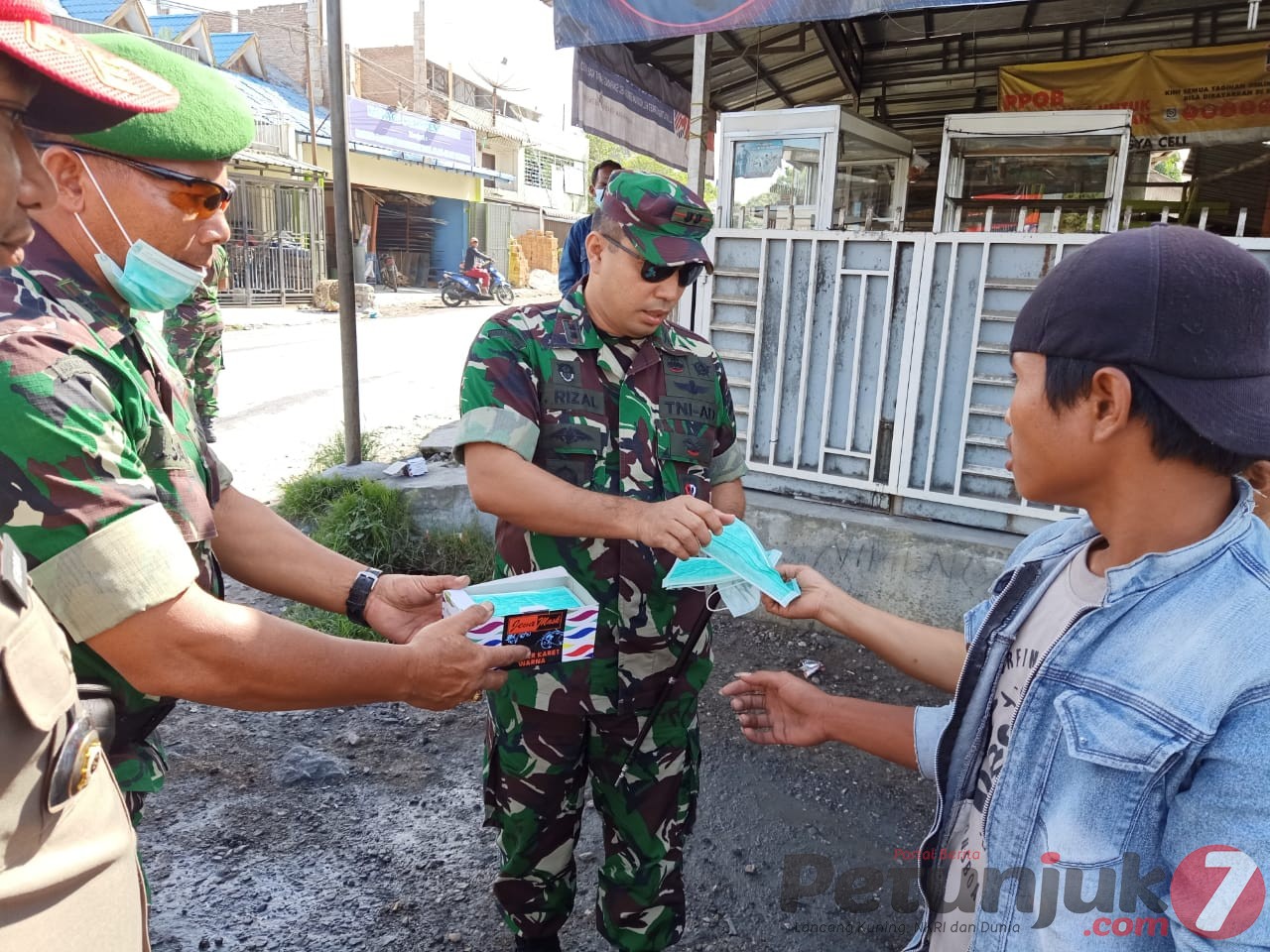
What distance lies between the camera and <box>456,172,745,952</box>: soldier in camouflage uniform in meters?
2.02

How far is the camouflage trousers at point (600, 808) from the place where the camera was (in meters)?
2.12

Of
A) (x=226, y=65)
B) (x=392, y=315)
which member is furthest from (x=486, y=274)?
(x=226, y=65)

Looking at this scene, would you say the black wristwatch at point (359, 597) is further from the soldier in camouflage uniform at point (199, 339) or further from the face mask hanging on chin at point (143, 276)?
the soldier in camouflage uniform at point (199, 339)

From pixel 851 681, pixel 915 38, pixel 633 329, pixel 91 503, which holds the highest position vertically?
pixel 915 38

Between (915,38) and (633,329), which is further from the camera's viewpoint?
(915,38)

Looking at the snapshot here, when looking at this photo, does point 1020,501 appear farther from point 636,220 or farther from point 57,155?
point 57,155

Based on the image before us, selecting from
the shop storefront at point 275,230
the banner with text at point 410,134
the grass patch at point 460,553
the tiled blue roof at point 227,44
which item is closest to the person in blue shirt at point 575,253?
the grass patch at point 460,553

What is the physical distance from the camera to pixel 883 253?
4430 millimetres

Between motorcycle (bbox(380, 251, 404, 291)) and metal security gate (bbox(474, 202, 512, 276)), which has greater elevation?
metal security gate (bbox(474, 202, 512, 276))

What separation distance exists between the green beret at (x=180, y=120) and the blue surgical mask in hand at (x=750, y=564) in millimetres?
1206

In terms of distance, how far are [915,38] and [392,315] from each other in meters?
13.2

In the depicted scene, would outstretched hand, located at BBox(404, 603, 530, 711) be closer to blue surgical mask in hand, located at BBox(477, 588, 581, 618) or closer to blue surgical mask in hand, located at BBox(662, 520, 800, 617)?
blue surgical mask in hand, located at BBox(477, 588, 581, 618)

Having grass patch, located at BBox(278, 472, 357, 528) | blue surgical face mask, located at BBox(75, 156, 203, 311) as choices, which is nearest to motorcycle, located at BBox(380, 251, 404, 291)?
grass patch, located at BBox(278, 472, 357, 528)

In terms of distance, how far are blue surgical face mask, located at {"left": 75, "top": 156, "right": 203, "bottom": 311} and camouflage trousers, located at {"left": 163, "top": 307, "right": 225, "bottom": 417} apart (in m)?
4.52
